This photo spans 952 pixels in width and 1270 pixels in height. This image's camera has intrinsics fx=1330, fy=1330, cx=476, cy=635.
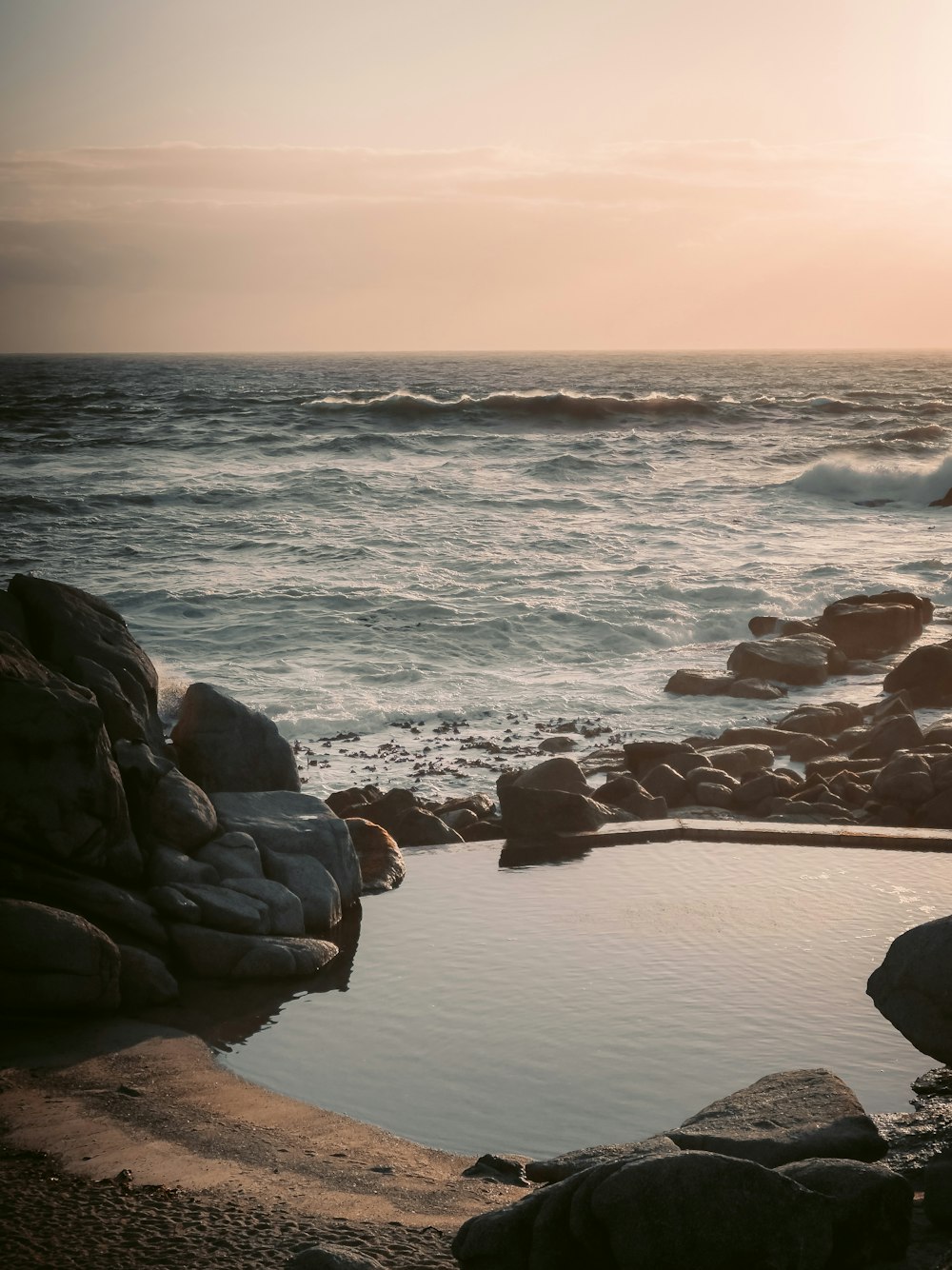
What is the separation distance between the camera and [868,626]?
20.7 metres

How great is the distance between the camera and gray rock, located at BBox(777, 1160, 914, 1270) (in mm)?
4590

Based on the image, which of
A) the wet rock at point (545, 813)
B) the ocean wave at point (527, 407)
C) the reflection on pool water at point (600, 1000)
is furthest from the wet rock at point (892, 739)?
the ocean wave at point (527, 407)

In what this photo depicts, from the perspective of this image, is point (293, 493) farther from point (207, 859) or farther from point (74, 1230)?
point (74, 1230)

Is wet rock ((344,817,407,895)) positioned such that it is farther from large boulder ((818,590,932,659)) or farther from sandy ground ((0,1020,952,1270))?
large boulder ((818,590,932,659))

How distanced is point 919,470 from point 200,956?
35705 mm

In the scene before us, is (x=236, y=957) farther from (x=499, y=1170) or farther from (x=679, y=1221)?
(x=679, y=1221)

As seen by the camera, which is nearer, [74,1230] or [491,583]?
[74,1230]

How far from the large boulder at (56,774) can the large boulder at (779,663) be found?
11.6m

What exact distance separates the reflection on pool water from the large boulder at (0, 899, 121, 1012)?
97cm

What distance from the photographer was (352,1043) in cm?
724

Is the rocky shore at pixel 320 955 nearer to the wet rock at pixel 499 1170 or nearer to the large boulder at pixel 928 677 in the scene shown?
the wet rock at pixel 499 1170

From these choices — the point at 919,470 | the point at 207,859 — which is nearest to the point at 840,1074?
the point at 207,859

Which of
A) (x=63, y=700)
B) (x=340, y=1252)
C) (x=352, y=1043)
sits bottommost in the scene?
(x=352, y=1043)

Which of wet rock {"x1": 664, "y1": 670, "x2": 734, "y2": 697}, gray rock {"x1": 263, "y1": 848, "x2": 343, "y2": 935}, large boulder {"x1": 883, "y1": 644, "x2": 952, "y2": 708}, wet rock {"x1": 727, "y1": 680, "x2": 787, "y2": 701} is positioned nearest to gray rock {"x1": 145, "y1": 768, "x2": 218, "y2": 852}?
gray rock {"x1": 263, "y1": 848, "x2": 343, "y2": 935}
